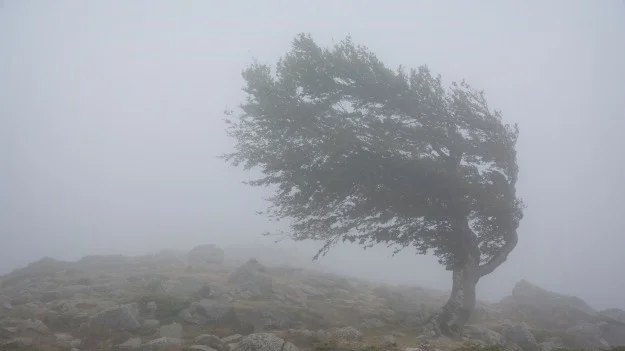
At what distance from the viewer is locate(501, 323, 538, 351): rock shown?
20.1 m

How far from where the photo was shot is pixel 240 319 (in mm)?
18219

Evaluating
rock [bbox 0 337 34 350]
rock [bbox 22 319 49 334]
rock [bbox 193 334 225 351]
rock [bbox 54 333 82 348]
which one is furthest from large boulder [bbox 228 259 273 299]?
rock [bbox 0 337 34 350]

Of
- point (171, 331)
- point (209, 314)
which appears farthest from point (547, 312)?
point (171, 331)

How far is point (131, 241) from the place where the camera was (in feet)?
524

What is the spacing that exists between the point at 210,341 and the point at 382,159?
1309 centimetres

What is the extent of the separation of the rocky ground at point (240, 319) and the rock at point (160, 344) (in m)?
0.04

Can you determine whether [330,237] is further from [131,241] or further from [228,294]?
[131,241]

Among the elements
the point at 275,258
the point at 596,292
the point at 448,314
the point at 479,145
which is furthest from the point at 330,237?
the point at 596,292

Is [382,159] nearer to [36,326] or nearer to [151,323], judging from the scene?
[151,323]

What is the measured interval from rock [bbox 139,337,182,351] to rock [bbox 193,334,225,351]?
0.70m

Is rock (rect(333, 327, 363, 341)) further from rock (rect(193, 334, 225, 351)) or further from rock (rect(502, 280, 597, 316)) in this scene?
rock (rect(502, 280, 597, 316))

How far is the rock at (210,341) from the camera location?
13.9 metres

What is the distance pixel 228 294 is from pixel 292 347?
36.4ft

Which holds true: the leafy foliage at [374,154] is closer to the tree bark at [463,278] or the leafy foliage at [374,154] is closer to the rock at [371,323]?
the tree bark at [463,278]
